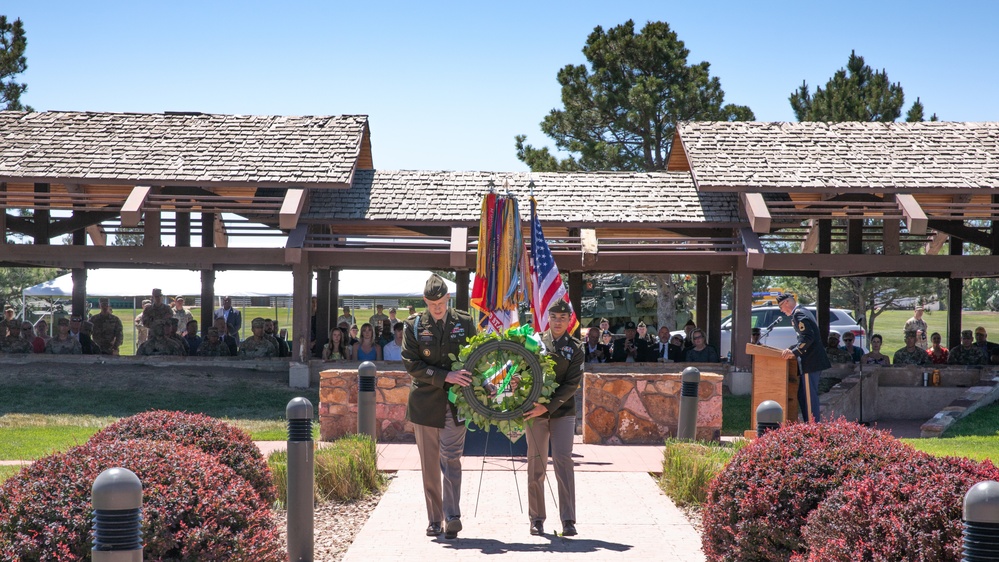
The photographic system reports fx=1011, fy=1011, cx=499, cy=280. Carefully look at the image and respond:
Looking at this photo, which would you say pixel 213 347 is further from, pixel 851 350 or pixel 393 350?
pixel 851 350

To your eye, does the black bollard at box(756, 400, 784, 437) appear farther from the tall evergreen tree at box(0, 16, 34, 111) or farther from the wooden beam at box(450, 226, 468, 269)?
the tall evergreen tree at box(0, 16, 34, 111)

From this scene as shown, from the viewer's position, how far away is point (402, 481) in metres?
9.75

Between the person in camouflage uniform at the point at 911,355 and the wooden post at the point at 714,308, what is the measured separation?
12.2 feet

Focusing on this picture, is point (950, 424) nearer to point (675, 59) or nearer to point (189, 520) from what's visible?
point (189, 520)

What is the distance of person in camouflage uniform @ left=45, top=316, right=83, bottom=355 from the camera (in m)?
19.6

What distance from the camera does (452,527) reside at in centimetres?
747

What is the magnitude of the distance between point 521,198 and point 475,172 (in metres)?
2.08

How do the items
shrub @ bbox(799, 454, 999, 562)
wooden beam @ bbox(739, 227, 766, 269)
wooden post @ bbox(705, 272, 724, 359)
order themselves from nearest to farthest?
shrub @ bbox(799, 454, 999, 562) < wooden beam @ bbox(739, 227, 766, 269) < wooden post @ bbox(705, 272, 724, 359)

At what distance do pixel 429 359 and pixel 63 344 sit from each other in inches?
564

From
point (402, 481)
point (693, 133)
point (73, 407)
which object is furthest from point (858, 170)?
point (73, 407)

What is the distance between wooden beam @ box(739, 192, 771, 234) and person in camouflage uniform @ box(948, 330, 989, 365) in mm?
4866

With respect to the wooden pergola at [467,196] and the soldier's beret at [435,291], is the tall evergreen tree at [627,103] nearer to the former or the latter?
the wooden pergola at [467,196]

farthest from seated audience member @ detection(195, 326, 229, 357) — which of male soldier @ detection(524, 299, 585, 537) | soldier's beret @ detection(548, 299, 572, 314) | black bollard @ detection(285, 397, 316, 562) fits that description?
black bollard @ detection(285, 397, 316, 562)

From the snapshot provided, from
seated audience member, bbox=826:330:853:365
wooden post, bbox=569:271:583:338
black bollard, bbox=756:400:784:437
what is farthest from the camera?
wooden post, bbox=569:271:583:338
